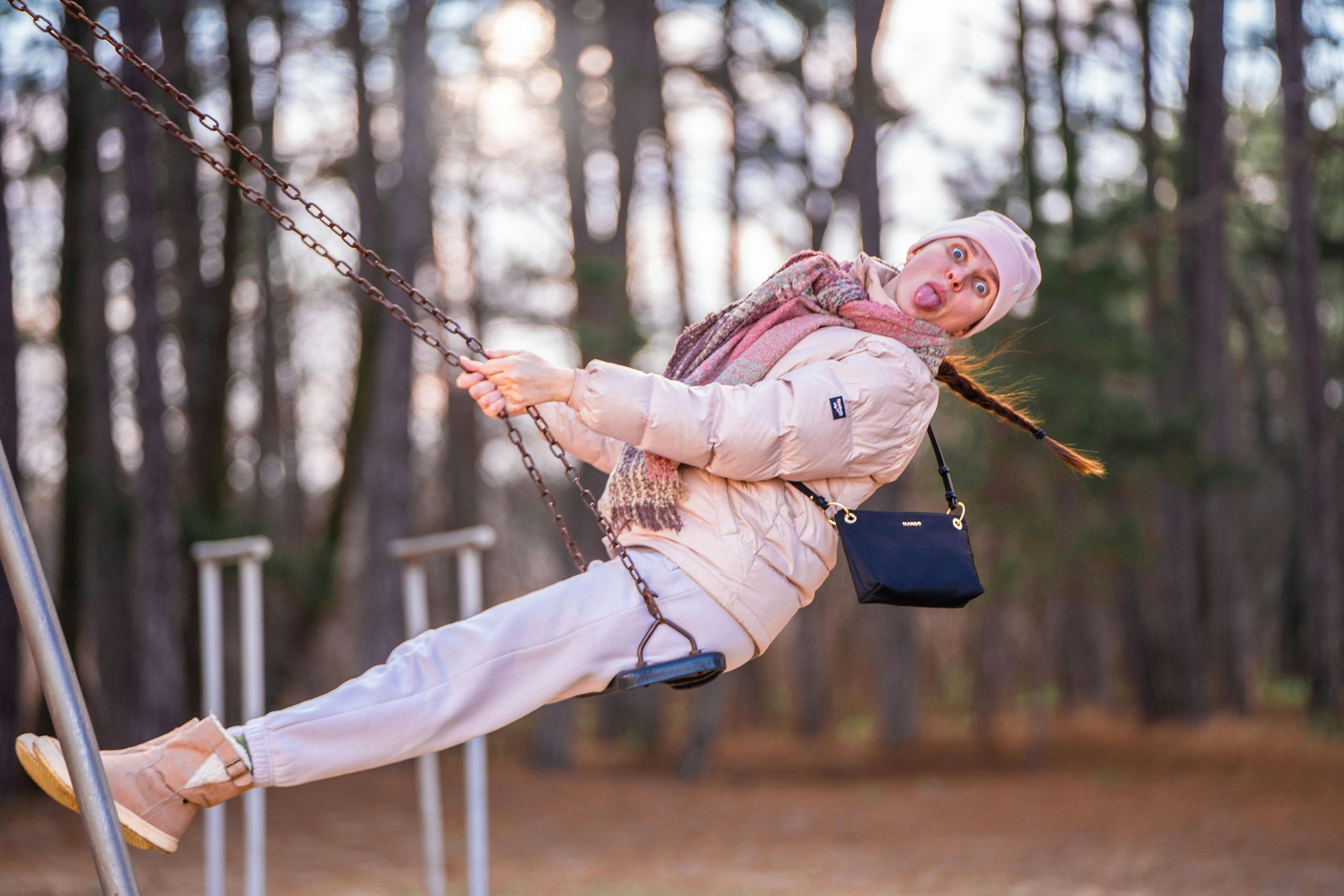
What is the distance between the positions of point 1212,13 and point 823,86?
4185 millimetres

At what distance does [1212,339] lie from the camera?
13.5m

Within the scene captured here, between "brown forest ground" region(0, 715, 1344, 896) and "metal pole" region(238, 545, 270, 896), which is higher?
"metal pole" region(238, 545, 270, 896)

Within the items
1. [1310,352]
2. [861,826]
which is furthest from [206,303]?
[1310,352]

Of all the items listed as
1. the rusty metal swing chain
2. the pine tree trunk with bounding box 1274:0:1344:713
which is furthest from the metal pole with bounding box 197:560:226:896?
the pine tree trunk with bounding box 1274:0:1344:713

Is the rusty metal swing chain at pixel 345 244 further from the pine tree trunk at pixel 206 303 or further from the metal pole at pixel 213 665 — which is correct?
the pine tree trunk at pixel 206 303

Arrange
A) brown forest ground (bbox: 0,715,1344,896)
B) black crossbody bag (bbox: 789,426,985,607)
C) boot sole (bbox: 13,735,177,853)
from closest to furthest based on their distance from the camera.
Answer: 1. boot sole (bbox: 13,735,177,853)
2. black crossbody bag (bbox: 789,426,985,607)
3. brown forest ground (bbox: 0,715,1344,896)

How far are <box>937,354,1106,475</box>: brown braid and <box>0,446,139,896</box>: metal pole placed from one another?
2.09m

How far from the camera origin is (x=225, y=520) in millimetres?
10531

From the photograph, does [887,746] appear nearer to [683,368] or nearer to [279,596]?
[279,596]

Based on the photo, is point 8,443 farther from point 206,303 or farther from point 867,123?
point 867,123

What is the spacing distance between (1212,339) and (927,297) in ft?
38.6

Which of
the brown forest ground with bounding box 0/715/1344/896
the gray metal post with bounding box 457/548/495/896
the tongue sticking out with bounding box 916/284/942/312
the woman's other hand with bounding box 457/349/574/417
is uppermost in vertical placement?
the tongue sticking out with bounding box 916/284/942/312

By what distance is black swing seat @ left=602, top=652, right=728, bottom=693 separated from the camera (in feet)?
8.88

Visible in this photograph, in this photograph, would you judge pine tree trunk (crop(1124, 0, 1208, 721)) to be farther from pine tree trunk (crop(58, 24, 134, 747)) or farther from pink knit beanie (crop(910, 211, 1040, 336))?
pink knit beanie (crop(910, 211, 1040, 336))
